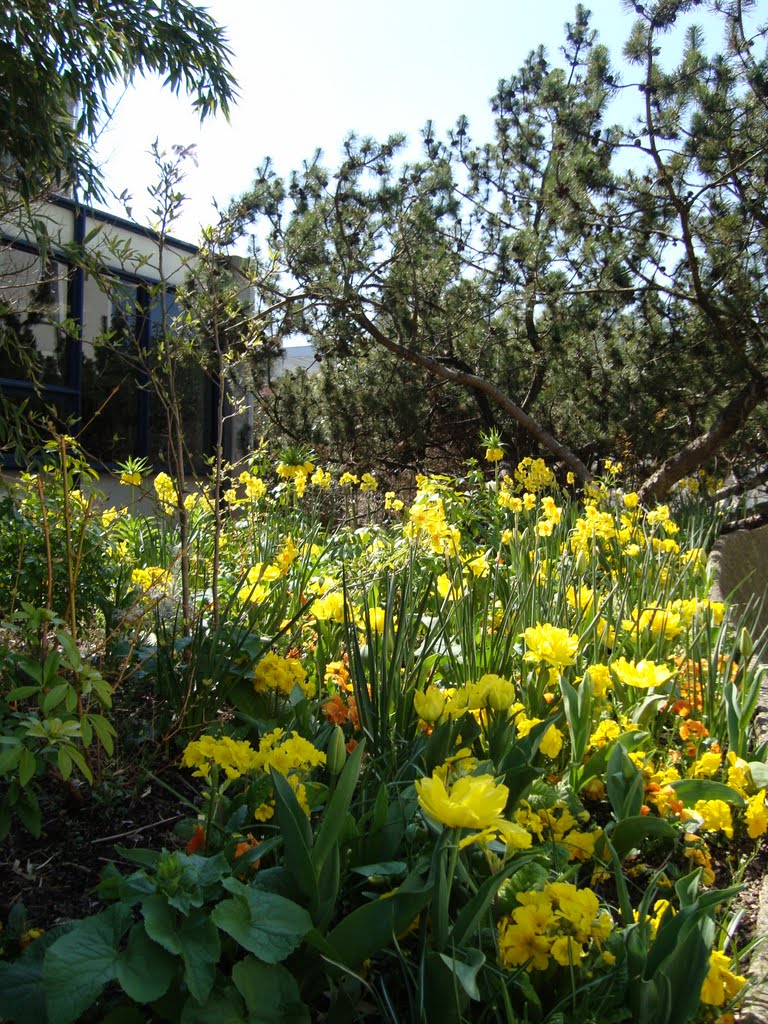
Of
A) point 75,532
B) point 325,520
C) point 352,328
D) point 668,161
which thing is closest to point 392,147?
point 352,328

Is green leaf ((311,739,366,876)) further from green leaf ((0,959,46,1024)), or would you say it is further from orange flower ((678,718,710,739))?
orange flower ((678,718,710,739))

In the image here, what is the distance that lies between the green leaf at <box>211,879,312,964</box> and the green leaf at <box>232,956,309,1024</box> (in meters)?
0.04

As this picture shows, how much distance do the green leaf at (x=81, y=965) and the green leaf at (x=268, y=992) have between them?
0.49 feet

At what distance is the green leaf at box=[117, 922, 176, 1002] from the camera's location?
35.7 inches

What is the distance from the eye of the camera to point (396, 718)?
1.81 meters

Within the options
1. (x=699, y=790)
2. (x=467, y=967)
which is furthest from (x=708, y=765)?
(x=467, y=967)

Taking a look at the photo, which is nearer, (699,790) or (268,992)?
(268,992)

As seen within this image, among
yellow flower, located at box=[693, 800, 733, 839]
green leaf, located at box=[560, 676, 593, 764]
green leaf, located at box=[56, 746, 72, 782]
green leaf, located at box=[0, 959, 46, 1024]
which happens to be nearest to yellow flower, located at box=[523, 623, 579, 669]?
green leaf, located at box=[560, 676, 593, 764]

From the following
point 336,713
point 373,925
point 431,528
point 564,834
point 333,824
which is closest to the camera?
point 373,925

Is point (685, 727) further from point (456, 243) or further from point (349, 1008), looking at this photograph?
point (456, 243)

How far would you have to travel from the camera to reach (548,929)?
1.13 metres

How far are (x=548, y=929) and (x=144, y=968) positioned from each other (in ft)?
1.74

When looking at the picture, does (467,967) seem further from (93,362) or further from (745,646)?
(93,362)

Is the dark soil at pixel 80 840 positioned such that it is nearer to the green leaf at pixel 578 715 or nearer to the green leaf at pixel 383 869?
the green leaf at pixel 383 869
